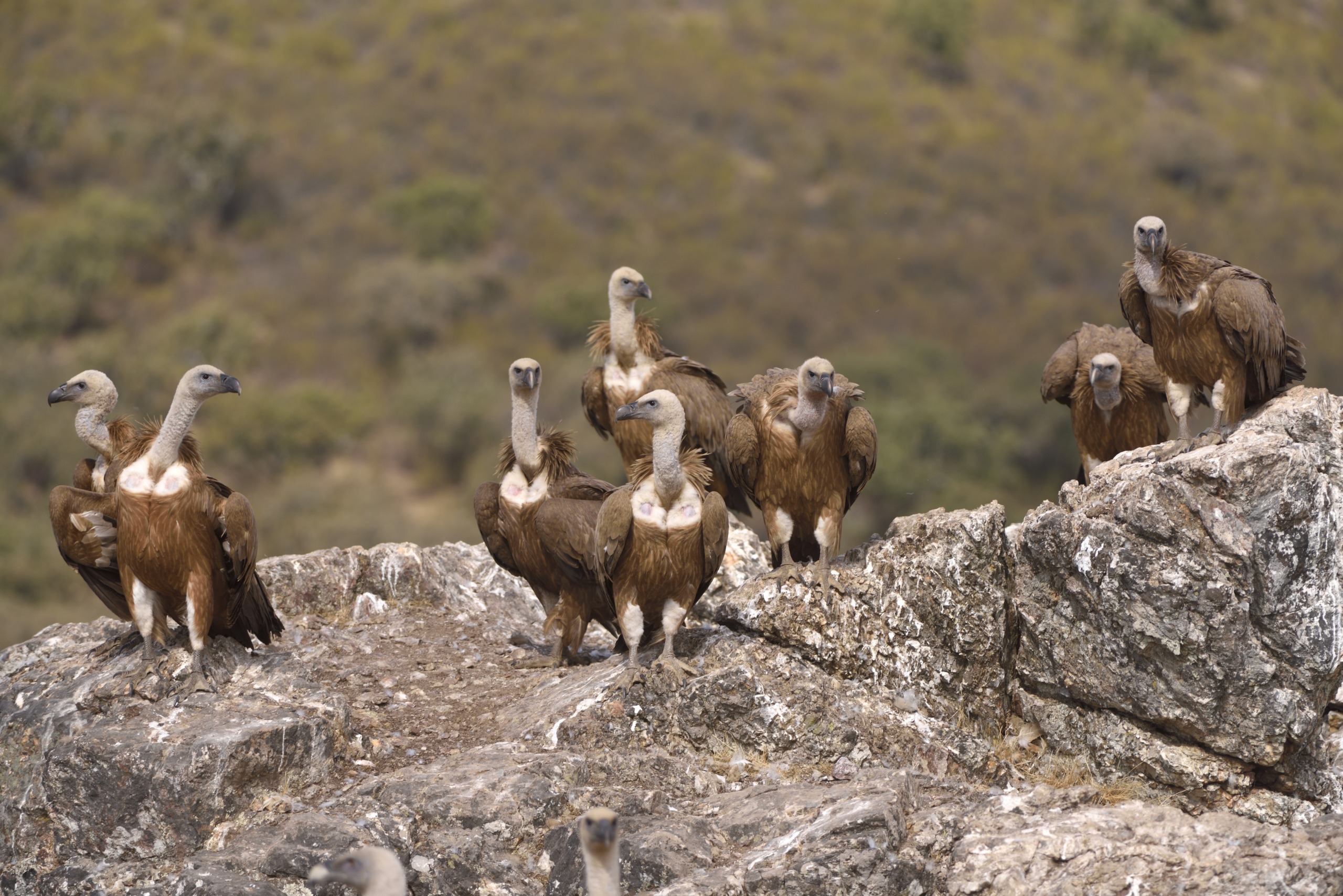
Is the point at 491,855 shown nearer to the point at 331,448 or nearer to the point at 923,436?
the point at 923,436

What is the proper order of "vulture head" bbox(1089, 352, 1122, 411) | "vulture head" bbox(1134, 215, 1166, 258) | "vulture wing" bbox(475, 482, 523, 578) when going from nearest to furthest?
"vulture head" bbox(1134, 215, 1166, 258) → "vulture wing" bbox(475, 482, 523, 578) → "vulture head" bbox(1089, 352, 1122, 411)

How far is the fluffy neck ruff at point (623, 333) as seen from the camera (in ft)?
40.3

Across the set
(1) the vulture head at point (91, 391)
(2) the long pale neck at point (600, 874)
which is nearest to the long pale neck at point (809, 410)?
(2) the long pale neck at point (600, 874)

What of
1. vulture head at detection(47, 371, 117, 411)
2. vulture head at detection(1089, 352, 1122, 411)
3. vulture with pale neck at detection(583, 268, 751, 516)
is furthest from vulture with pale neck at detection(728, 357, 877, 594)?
vulture head at detection(47, 371, 117, 411)

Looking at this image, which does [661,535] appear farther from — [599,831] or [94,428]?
[94,428]

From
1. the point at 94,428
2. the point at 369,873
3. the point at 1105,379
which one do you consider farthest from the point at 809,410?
the point at 94,428

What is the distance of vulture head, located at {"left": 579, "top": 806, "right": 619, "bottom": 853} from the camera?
22.1ft

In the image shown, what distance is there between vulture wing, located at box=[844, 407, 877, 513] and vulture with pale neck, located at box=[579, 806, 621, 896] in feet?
12.8

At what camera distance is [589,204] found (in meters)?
54.3

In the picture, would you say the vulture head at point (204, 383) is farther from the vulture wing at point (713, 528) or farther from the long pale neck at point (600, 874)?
the long pale neck at point (600, 874)

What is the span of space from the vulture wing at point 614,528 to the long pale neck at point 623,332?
9.79 feet

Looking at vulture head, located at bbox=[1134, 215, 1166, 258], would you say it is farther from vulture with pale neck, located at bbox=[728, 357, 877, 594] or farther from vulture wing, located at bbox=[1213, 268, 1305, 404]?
vulture with pale neck, located at bbox=[728, 357, 877, 594]

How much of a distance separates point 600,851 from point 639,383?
598 cm

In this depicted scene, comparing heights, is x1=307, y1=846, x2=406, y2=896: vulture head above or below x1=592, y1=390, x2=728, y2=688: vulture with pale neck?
below
